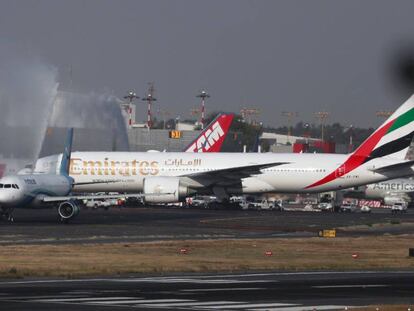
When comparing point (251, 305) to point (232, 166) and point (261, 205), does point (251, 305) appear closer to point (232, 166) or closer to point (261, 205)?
point (232, 166)

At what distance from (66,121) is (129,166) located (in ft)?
30.7

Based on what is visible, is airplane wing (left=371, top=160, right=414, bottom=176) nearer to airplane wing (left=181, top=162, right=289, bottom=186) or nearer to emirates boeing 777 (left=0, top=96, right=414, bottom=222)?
emirates boeing 777 (left=0, top=96, right=414, bottom=222)

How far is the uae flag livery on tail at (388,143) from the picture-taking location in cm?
10369

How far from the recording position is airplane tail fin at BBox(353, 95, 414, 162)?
343ft

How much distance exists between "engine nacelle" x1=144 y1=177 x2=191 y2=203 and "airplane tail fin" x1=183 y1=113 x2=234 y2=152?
2910cm

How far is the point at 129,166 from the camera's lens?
101062mm

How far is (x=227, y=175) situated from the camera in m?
101

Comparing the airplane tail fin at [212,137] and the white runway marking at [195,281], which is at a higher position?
the airplane tail fin at [212,137]

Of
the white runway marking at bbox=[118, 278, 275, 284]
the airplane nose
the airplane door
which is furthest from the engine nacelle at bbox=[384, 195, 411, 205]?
the white runway marking at bbox=[118, 278, 275, 284]

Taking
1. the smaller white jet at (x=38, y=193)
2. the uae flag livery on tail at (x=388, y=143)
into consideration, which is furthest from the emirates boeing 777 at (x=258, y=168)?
the smaller white jet at (x=38, y=193)

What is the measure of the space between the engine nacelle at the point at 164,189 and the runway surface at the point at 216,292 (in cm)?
5459

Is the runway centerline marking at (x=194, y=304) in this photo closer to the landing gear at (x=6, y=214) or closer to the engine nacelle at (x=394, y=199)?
the landing gear at (x=6, y=214)

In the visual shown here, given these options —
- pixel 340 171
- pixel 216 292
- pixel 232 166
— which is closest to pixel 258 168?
pixel 232 166

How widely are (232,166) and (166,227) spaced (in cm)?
3434
